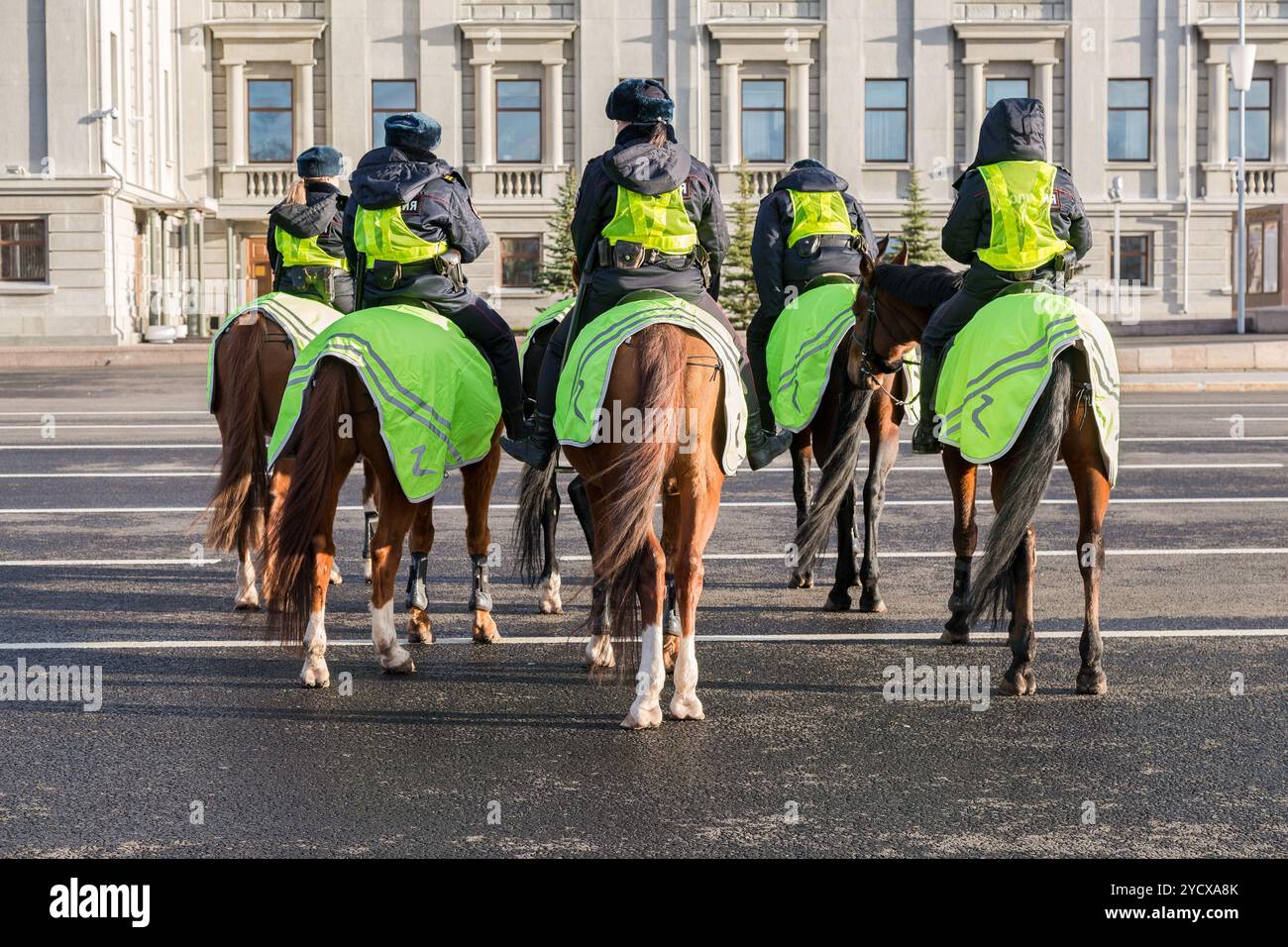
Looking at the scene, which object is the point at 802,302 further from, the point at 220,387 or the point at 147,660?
the point at 147,660

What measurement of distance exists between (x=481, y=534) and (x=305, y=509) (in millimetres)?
1439

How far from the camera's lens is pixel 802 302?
10062 millimetres

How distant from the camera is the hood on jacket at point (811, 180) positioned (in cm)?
1016

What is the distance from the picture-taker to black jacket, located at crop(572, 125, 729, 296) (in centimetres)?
723

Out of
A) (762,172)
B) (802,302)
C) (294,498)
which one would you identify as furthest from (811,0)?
(294,498)

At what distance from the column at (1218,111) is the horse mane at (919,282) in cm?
4497

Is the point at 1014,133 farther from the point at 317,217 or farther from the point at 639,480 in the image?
the point at 317,217

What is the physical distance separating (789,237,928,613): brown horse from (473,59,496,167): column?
40885mm

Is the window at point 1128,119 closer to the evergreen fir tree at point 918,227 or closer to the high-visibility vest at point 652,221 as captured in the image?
the evergreen fir tree at point 918,227

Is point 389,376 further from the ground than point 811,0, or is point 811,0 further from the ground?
point 811,0

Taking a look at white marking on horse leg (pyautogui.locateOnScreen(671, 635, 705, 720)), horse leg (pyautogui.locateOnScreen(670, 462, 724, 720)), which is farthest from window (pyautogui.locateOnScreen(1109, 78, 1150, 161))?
white marking on horse leg (pyautogui.locateOnScreen(671, 635, 705, 720))

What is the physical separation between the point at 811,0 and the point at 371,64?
508 inches

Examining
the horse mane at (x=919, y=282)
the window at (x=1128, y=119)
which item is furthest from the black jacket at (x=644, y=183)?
the window at (x=1128, y=119)

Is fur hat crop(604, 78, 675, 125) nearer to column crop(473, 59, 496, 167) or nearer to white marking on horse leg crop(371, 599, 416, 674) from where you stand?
white marking on horse leg crop(371, 599, 416, 674)
